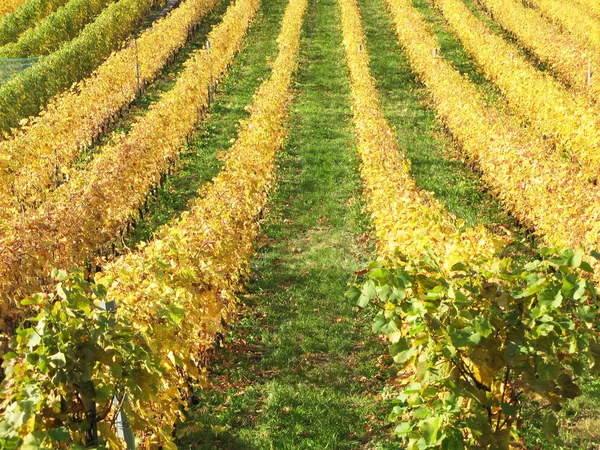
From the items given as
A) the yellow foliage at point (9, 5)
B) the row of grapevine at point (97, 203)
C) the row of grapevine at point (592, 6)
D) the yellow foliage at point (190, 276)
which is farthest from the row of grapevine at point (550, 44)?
the yellow foliage at point (9, 5)

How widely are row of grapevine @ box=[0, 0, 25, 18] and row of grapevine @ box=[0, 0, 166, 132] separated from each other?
7.79m

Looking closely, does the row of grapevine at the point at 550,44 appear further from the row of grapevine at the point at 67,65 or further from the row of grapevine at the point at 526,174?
the row of grapevine at the point at 67,65

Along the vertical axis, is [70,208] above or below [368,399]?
above

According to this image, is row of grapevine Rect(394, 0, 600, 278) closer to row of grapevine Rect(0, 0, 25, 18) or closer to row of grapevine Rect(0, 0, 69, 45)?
row of grapevine Rect(0, 0, 69, 45)

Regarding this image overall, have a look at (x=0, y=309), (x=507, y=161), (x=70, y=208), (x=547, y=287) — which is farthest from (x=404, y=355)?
(x=507, y=161)

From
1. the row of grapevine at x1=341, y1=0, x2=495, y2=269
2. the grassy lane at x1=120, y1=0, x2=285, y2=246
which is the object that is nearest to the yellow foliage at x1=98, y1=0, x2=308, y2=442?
the grassy lane at x1=120, y1=0, x2=285, y2=246

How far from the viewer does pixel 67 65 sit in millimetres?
21203

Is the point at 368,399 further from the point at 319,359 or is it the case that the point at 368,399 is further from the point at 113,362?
the point at 113,362

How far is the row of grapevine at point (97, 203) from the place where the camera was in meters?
7.47

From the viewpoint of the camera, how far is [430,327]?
12.3 ft

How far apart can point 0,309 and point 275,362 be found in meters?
2.93

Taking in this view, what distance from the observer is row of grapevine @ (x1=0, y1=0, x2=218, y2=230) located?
35.3ft

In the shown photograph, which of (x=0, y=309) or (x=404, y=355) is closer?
(x=404, y=355)

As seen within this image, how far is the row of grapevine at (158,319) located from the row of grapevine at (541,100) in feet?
19.8
